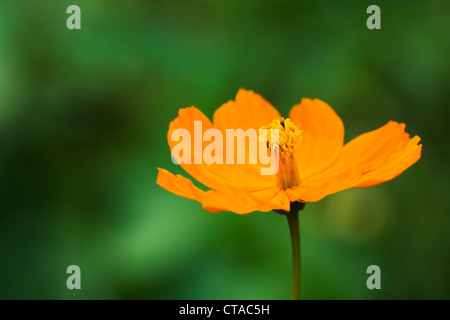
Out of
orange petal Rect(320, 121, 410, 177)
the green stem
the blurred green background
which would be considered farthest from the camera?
the blurred green background

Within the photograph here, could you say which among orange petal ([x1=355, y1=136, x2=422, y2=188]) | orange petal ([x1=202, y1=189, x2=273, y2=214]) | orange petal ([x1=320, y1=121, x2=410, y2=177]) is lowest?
orange petal ([x1=202, y1=189, x2=273, y2=214])

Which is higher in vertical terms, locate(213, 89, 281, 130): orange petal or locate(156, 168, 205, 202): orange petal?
locate(213, 89, 281, 130): orange petal

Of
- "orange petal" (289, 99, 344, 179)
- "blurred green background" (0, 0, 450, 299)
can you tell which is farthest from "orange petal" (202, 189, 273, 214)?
"blurred green background" (0, 0, 450, 299)

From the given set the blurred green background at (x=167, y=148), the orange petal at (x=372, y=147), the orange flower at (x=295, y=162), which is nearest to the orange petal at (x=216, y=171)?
the orange flower at (x=295, y=162)

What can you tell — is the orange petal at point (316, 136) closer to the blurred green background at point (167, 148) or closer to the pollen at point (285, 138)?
the pollen at point (285, 138)

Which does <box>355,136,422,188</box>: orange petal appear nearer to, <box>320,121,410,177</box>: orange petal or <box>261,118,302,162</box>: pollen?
<box>320,121,410,177</box>: orange petal

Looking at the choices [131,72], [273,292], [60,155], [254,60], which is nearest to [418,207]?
[273,292]

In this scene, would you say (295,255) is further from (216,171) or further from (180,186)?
(216,171)

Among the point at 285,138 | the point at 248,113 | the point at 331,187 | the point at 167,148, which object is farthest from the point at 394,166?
the point at 167,148

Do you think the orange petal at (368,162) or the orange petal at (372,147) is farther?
the orange petal at (372,147)
